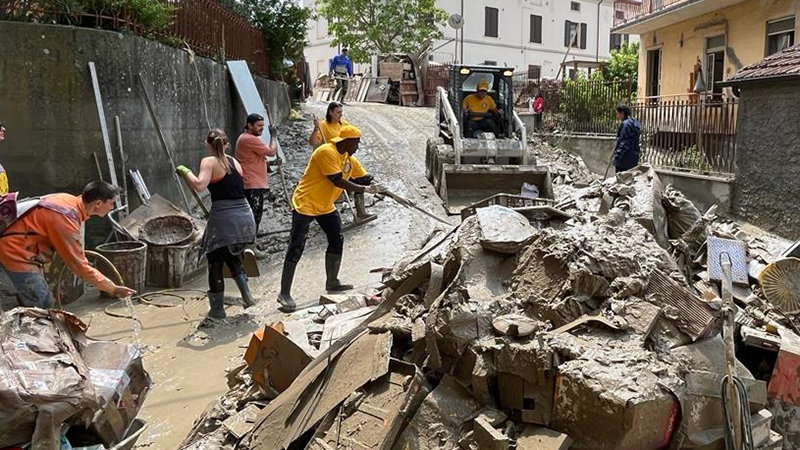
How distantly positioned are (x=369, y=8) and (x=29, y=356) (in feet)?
92.7

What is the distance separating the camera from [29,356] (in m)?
2.64

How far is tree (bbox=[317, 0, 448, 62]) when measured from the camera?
28.5 metres

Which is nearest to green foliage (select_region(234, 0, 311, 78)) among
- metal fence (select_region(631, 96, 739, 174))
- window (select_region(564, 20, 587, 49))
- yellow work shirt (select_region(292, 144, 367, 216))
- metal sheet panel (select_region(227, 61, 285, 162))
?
metal sheet panel (select_region(227, 61, 285, 162))

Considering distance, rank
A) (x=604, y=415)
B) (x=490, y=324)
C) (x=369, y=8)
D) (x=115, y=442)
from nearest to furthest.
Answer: (x=604, y=415), (x=115, y=442), (x=490, y=324), (x=369, y=8)

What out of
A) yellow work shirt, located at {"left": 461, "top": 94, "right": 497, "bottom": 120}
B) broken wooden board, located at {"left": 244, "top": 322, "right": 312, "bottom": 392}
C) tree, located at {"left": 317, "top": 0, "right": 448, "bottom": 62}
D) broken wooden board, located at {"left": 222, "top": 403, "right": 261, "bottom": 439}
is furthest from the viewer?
tree, located at {"left": 317, "top": 0, "right": 448, "bottom": 62}

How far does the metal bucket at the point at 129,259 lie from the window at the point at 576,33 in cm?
A: 3596

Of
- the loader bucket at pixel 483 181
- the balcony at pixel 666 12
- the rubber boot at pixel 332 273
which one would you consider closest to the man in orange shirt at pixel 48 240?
the rubber boot at pixel 332 273

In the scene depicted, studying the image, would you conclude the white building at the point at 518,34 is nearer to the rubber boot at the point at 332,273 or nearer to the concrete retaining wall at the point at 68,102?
the concrete retaining wall at the point at 68,102

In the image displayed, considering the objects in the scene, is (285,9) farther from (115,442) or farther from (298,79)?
(115,442)

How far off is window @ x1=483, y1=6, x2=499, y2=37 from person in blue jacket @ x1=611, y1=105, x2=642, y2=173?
88.5ft

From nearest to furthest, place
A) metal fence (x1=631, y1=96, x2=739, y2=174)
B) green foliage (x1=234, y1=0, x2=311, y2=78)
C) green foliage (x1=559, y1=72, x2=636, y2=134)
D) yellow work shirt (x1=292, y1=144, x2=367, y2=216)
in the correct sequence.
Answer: yellow work shirt (x1=292, y1=144, x2=367, y2=216), metal fence (x1=631, y1=96, x2=739, y2=174), green foliage (x1=559, y1=72, x2=636, y2=134), green foliage (x1=234, y1=0, x2=311, y2=78)

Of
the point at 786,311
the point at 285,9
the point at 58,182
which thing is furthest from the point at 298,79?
the point at 786,311

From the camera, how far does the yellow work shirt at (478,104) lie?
11.0 m

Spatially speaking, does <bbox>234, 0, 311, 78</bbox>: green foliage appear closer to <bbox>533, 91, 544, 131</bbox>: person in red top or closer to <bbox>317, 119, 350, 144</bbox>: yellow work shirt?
<bbox>533, 91, 544, 131</bbox>: person in red top
